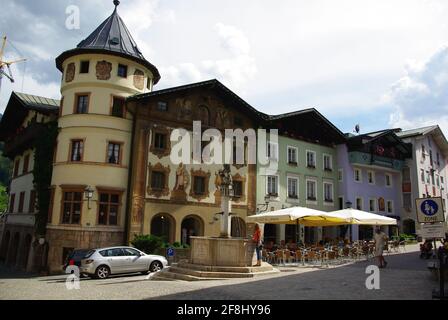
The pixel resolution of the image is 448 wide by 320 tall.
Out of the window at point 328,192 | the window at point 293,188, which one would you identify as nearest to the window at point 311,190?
the window at point 293,188

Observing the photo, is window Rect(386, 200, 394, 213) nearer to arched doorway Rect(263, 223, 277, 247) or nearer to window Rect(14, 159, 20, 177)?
arched doorway Rect(263, 223, 277, 247)

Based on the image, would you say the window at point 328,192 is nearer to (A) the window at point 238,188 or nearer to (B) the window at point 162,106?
(A) the window at point 238,188

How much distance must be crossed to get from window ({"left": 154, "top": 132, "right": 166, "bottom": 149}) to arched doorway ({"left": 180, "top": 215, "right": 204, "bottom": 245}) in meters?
5.44

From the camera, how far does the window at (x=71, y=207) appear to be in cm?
2561

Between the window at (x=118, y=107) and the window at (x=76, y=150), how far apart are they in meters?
2.91

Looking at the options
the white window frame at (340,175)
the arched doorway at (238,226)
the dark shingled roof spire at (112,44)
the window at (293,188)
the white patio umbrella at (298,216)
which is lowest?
the arched doorway at (238,226)

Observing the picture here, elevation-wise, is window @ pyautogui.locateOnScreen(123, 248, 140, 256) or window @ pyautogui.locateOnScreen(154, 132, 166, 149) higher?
window @ pyautogui.locateOnScreen(154, 132, 166, 149)

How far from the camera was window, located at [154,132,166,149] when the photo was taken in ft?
93.0

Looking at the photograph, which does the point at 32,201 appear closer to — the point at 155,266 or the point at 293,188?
the point at 155,266

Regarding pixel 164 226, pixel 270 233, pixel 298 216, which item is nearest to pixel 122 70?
pixel 164 226

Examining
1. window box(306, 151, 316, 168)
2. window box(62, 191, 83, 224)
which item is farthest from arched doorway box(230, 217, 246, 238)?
window box(62, 191, 83, 224)
